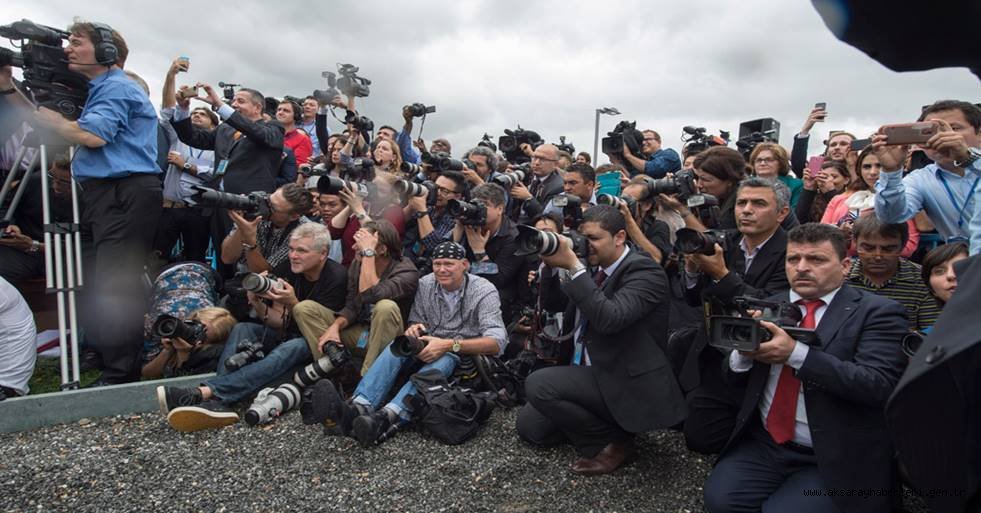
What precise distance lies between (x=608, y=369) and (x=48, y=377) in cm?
417

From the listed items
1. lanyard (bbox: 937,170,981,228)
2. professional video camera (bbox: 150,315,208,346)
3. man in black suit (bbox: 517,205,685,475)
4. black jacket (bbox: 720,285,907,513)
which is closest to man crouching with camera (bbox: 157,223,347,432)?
professional video camera (bbox: 150,315,208,346)

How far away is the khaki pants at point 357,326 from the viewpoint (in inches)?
166

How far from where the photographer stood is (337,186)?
480 centimetres

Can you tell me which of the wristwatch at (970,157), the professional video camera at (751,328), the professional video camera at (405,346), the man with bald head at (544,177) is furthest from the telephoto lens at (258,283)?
the wristwatch at (970,157)

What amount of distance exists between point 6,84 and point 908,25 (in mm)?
5049

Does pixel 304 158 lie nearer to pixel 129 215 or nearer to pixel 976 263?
pixel 129 215

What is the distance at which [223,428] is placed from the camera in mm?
3832

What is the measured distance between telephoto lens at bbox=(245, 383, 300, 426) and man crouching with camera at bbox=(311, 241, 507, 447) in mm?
430

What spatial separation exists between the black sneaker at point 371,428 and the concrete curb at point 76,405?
1.57m

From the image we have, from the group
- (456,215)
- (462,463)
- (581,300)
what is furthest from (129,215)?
(581,300)

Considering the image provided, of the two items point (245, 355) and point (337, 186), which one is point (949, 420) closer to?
point (245, 355)

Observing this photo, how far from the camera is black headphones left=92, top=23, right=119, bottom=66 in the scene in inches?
159

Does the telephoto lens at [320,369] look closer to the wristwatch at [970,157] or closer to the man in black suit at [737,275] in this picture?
the man in black suit at [737,275]

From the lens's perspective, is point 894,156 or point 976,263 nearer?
point 976,263
